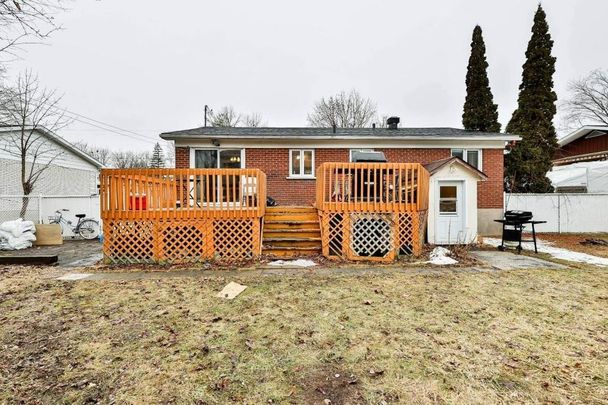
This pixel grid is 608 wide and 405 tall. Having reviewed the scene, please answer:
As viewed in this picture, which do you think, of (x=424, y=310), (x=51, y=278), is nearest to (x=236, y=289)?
(x=424, y=310)

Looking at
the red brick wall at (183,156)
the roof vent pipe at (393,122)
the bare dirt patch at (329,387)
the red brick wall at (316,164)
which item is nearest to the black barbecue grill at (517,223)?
the red brick wall at (316,164)

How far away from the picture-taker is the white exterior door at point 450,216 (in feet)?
29.0

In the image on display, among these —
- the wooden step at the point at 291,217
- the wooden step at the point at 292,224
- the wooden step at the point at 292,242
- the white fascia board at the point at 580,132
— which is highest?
the white fascia board at the point at 580,132

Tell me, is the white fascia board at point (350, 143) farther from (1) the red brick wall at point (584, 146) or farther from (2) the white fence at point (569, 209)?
(1) the red brick wall at point (584, 146)

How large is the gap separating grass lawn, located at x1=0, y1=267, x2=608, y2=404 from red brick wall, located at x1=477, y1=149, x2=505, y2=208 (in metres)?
6.70

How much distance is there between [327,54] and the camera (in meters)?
27.7

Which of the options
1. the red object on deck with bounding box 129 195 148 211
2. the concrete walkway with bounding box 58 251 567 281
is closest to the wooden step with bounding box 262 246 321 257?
the concrete walkway with bounding box 58 251 567 281

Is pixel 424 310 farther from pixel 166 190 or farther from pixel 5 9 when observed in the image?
pixel 5 9

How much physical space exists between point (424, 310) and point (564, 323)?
1.63 meters

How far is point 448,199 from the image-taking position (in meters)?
8.95

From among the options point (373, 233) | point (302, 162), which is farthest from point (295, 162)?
point (373, 233)

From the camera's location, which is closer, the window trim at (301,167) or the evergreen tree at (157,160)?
the window trim at (301,167)

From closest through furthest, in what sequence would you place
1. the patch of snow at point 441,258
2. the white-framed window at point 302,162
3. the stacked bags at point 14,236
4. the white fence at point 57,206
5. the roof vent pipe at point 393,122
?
the patch of snow at point 441,258 < the stacked bags at point 14,236 < the white fence at point 57,206 < the white-framed window at point 302,162 < the roof vent pipe at point 393,122

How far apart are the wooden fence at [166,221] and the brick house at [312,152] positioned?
417 cm
